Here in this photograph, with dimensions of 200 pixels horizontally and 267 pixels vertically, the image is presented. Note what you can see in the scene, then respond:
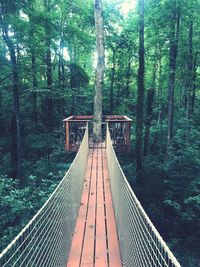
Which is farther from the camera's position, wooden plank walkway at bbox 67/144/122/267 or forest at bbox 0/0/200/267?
forest at bbox 0/0/200/267

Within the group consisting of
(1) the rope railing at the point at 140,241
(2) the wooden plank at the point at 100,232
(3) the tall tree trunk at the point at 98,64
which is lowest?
(2) the wooden plank at the point at 100,232

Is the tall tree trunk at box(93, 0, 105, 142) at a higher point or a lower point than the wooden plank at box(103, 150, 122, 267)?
higher

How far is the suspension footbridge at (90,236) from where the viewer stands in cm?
189

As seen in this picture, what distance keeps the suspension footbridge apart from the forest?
328 cm

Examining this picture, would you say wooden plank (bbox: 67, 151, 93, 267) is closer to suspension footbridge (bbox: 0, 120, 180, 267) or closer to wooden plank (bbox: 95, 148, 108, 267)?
suspension footbridge (bbox: 0, 120, 180, 267)

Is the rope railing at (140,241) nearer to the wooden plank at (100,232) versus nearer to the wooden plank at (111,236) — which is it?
the wooden plank at (111,236)

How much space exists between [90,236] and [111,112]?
15880 mm

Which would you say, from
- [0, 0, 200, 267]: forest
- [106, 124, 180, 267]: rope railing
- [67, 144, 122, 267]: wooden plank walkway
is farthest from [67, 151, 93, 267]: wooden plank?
[0, 0, 200, 267]: forest

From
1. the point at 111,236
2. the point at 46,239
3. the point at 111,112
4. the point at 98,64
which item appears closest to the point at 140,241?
the point at 46,239

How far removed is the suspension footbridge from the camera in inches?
74.2

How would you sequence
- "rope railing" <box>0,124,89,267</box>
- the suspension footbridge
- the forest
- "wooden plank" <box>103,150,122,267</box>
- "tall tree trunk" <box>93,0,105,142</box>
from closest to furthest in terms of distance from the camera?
"rope railing" <box>0,124,89,267</box>, the suspension footbridge, "wooden plank" <box>103,150,122,267</box>, the forest, "tall tree trunk" <box>93,0,105,142</box>

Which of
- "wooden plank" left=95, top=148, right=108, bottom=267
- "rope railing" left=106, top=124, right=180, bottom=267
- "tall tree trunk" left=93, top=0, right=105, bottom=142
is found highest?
"tall tree trunk" left=93, top=0, right=105, bottom=142

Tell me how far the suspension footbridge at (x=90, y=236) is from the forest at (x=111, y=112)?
328 centimetres

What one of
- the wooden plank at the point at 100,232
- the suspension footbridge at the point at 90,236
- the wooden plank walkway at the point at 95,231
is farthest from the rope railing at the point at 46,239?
the wooden plank at the point at 100,232
